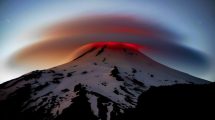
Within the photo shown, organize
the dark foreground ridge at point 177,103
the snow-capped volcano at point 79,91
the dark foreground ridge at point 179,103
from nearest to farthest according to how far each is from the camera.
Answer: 1. the dark foreground ridge at point 179,103
2. the dark foreground ridge at point 177,103
3. the snow-capped volcano at point 79,91

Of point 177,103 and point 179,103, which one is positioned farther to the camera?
point 177,103

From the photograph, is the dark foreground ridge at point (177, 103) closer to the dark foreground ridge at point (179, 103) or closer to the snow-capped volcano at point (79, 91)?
the dark foreground ridge at point (179, 103)

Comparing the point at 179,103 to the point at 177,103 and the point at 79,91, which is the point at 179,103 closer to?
the point at 177,103

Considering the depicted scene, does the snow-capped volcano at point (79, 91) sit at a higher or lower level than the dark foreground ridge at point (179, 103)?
lower

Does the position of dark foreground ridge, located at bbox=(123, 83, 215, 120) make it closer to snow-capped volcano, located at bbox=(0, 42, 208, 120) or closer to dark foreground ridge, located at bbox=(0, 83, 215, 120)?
dark foreground ridge, located at bbox=(0, 83, 215, 120)

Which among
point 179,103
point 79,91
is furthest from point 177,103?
point 79,91

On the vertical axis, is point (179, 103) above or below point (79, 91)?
above

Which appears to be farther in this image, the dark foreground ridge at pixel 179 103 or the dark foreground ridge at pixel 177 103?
the dark foreground ridge at pixel 177 103

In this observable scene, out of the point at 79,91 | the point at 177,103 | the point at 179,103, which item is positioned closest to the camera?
the point at 179,103

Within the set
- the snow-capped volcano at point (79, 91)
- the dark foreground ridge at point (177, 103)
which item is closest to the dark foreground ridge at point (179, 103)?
the dark foreground ridge at point (177, 103)

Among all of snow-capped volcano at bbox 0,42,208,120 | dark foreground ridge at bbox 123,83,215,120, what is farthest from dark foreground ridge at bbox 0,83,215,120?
snow-capped volcano at bbox 0,42,208,120
